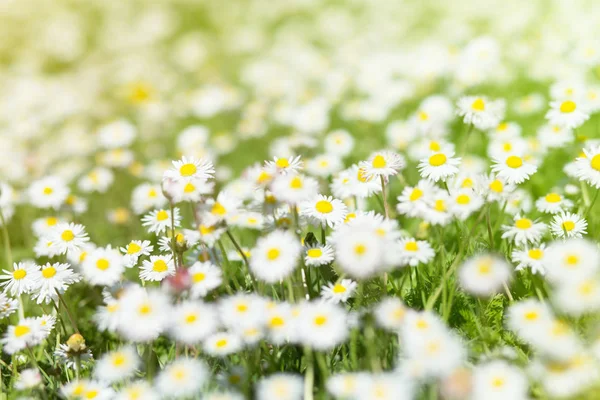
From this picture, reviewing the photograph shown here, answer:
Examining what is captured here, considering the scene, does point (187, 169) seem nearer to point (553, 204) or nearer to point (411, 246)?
point (411, 246)

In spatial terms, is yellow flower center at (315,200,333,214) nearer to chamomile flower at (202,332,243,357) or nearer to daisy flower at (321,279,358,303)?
daisy flower at (321,279,358,303)

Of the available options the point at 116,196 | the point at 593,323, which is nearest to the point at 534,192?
the point at 593,323

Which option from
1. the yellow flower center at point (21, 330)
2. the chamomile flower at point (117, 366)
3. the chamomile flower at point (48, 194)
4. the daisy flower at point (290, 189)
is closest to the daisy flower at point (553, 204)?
the daisy flower at point (290, 189)

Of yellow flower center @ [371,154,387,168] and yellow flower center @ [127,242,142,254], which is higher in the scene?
yellow flower center @ [371,154,387,168]

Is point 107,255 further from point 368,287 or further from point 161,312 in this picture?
point 368,287

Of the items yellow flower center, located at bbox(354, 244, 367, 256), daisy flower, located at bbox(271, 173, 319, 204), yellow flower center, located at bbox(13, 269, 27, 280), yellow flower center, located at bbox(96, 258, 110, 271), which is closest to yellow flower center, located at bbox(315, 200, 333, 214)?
daisy flower, located at bbox(271, 173, 319, 204)

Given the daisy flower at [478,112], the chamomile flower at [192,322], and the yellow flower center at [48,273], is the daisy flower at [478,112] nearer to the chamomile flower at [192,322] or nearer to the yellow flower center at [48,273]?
the chamomile flower at [192,322]
